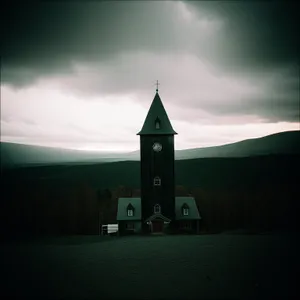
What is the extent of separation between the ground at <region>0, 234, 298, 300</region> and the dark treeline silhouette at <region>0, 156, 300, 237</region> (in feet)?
3.89

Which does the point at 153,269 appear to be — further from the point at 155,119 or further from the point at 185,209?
the point at 155,119

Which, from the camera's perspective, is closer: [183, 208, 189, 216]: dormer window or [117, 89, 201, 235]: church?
[117, 89, 201, 235]: church

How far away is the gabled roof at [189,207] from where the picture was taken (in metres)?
9.09

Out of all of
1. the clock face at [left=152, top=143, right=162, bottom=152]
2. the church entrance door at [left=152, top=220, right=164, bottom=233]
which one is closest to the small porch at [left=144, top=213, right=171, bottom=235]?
the church entrance door at [left=152, top=220, right=164, bottom=233]

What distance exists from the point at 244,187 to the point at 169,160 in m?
2.40

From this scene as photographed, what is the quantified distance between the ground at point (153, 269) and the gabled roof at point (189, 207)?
2.39m

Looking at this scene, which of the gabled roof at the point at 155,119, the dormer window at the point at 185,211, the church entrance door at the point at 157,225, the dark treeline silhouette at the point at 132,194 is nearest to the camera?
the dark treeline silhouette at the point at 132,194

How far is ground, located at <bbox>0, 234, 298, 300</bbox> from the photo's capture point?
4.32m

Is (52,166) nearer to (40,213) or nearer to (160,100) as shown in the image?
→ (40,213)

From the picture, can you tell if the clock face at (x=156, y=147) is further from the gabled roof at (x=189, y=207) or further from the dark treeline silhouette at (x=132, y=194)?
the gabled roof at (x=189, y=207)

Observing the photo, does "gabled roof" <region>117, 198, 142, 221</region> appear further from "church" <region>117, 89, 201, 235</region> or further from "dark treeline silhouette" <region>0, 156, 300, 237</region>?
"dark treeline silhouette" <region>0, 156, 300, 237</region>

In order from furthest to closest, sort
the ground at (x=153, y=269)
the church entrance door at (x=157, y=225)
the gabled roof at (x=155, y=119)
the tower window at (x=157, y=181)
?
the tower window at (x=157, y=181), the gabled roof at (x=155, y=119), the church entrance door at (x=157, y=225), the ground at (x=153, y=269)

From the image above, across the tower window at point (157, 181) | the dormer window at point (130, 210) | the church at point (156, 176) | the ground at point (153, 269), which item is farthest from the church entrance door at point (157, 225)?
the ground at point (153, 269)

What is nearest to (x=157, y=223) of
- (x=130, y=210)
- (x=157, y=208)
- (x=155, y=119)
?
(x=157, y=208)
